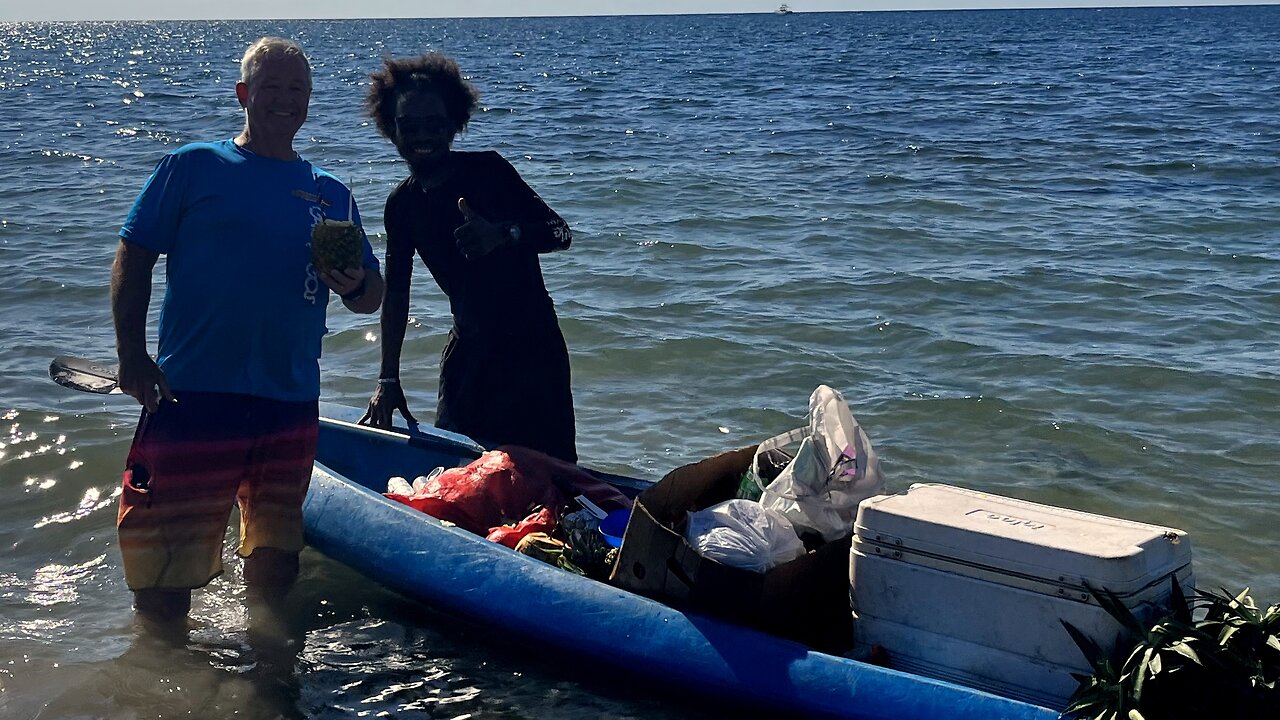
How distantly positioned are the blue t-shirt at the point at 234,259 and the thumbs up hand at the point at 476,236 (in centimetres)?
72

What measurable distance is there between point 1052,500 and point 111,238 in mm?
9692

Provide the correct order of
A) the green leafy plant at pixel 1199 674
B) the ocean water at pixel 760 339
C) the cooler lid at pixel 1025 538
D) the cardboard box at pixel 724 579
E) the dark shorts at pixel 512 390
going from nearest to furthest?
the green leafy plant at pixel 1199 674
the cooler lid at pixel 1025 538
the cardboard box at pixel 724 579
the ocean water at pixel 760 339
the dark shorts at pixel 512 390

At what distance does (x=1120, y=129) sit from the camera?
63.3 ft

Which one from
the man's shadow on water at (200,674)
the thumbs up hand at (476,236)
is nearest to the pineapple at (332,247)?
the thumbs up hand at (476,236)

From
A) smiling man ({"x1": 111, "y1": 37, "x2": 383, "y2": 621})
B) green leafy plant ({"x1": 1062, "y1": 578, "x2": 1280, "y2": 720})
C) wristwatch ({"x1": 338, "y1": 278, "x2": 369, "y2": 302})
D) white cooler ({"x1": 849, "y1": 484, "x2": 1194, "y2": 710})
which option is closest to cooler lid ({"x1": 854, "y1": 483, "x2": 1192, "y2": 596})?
white cooler ({"x1": 849, "y1": 484, "x2": 1194, "y2": 710})

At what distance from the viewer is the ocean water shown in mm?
4625

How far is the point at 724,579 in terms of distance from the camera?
3924 millimetres

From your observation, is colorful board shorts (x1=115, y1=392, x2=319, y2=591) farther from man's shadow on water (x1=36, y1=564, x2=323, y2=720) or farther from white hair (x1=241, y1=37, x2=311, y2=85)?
white hair (x1=241, y1=37, x2=311, y2=85)

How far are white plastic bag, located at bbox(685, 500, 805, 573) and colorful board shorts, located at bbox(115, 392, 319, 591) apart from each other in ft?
4.17

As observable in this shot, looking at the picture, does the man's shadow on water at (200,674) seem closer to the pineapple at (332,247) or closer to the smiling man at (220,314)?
the smiling man at (220,314)

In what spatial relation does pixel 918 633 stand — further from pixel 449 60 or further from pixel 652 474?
pixel 652 474

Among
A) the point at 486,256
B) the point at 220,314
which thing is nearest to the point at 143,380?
the point at 220,314

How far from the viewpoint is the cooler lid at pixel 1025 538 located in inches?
131

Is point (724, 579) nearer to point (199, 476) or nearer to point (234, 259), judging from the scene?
point (199, 476)
